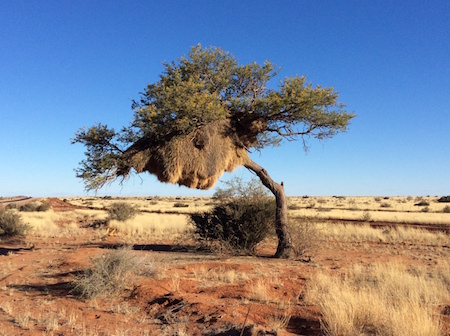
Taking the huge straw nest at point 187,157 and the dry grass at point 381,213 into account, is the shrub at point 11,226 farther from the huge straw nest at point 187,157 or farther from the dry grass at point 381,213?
the dry grass at point 381,213

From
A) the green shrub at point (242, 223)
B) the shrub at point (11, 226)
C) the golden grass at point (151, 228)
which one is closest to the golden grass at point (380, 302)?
the green shrub at point (242, 223)

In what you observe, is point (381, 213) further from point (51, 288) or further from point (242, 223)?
point (51, 288)

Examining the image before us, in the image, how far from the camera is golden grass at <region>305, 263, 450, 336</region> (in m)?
5.82

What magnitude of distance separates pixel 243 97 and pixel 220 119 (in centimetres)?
175

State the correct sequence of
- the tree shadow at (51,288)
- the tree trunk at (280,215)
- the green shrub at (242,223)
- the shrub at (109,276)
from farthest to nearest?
the green shrub at (242,223)
the tree trunk at (280,215)
the tree shadow at (51,288)
the shrub at (109,276)

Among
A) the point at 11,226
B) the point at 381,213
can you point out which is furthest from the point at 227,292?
the point at 381,213

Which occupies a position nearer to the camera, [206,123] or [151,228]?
[206,123]

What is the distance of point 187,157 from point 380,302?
794 cm

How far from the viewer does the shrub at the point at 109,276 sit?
371 inches

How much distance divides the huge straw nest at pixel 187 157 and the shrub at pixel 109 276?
3464 mm

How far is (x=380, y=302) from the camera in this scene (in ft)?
23.8

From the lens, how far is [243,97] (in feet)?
47.8

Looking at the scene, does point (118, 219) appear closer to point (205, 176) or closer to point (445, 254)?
point (205, 176)

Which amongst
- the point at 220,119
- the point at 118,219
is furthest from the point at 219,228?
the point at 118,219
